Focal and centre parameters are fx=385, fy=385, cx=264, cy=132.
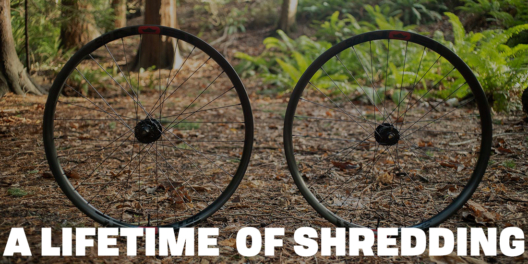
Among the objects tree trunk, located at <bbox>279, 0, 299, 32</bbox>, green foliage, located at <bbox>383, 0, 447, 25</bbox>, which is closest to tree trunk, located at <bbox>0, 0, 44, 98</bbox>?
tree trunk, located at <bbox>279, 0, 299, 32</bbox>

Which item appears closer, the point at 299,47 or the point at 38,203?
the point at 38,203

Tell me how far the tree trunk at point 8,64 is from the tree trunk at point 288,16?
7209mm

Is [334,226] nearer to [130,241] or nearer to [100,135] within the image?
[130,241]

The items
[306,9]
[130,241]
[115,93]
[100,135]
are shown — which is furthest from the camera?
[306,9]

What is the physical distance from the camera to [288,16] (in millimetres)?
10562

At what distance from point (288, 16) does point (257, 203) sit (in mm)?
8776

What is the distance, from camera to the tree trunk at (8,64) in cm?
418

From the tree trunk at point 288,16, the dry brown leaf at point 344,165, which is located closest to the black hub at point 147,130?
the dry brown leaf at point 344,165

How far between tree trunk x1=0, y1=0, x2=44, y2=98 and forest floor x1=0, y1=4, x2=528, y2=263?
1.91 ft

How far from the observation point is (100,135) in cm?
402

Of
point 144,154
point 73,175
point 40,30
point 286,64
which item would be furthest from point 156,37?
point 73,175

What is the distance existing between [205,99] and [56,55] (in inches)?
101

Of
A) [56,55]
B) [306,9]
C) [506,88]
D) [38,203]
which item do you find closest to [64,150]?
[38,203]

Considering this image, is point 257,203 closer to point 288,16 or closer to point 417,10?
point 288,16
